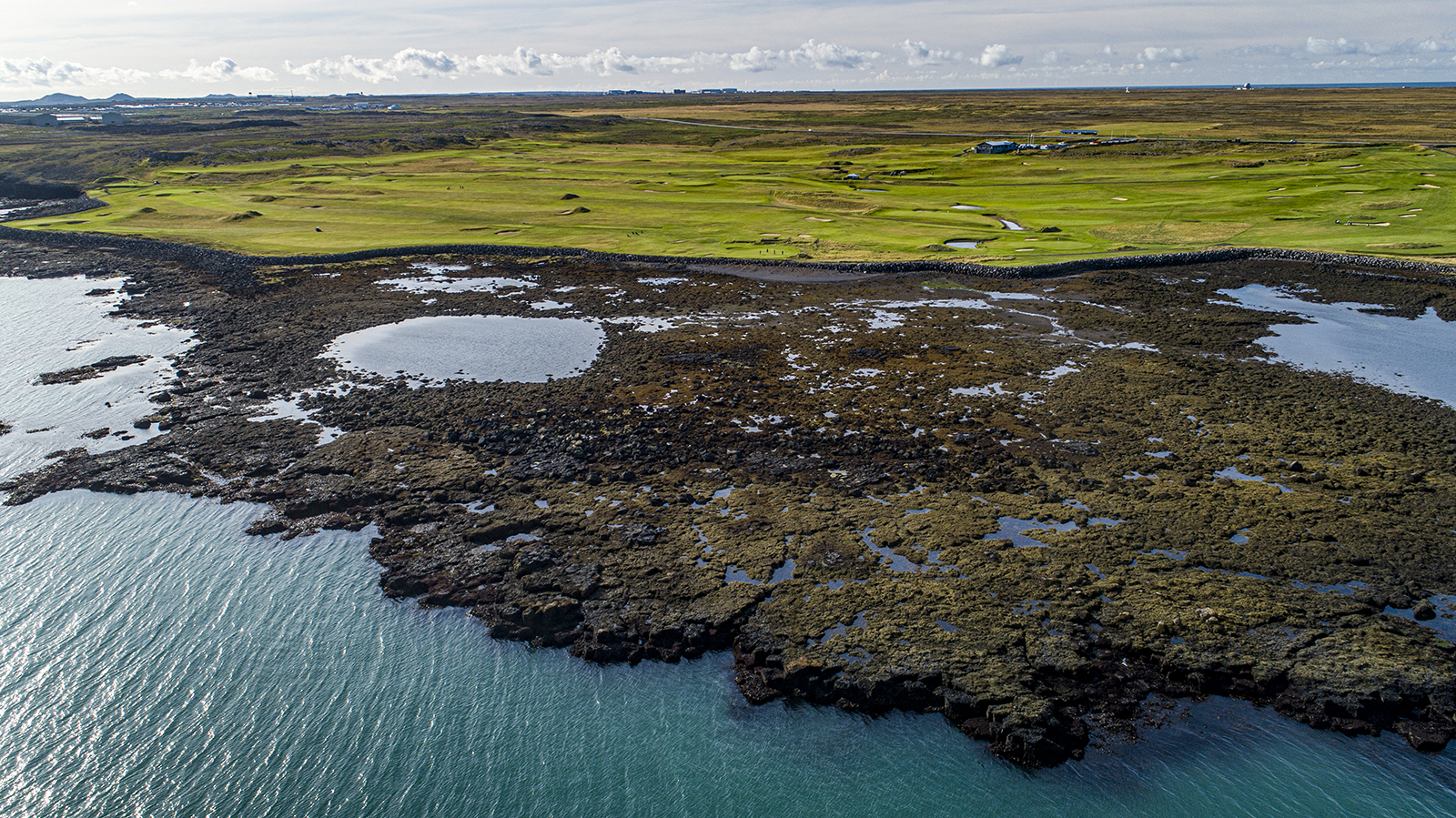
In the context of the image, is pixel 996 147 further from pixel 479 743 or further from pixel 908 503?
pixel 479 743

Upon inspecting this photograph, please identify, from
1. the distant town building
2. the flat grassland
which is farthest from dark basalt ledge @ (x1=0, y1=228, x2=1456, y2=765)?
the distant town building

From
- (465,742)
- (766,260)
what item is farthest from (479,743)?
(766,260)

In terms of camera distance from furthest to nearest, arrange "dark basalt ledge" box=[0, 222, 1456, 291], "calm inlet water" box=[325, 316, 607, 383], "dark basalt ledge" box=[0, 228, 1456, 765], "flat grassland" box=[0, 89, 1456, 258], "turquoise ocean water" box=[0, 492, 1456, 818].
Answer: "flat grassland" box=[0, 89, 1456, 258], "dark basalt ledge" box=[0, 222, 1456, 291], "calm inlet water" box=[325, 316, 607, 383], "dark basalt ledge" box=[0, 228, 1456, 765], "turquoise ocean water" box=[0, 492, 1456, 818]

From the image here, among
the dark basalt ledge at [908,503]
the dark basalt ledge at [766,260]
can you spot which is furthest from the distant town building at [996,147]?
the dark basalt ledge at [908,503]

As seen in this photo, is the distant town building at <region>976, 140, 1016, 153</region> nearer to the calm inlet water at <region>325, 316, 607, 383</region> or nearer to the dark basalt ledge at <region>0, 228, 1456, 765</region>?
the dark basalt ledge at <region>0, 228, 1456, 765</region>

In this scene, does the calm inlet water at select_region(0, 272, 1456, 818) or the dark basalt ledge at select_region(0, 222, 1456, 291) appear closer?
the calm inlet water at select_region(0, 272, 1456, 818)

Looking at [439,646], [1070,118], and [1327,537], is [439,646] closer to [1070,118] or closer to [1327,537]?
[1327,537]

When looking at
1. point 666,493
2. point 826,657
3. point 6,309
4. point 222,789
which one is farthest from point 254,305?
point 826,657
